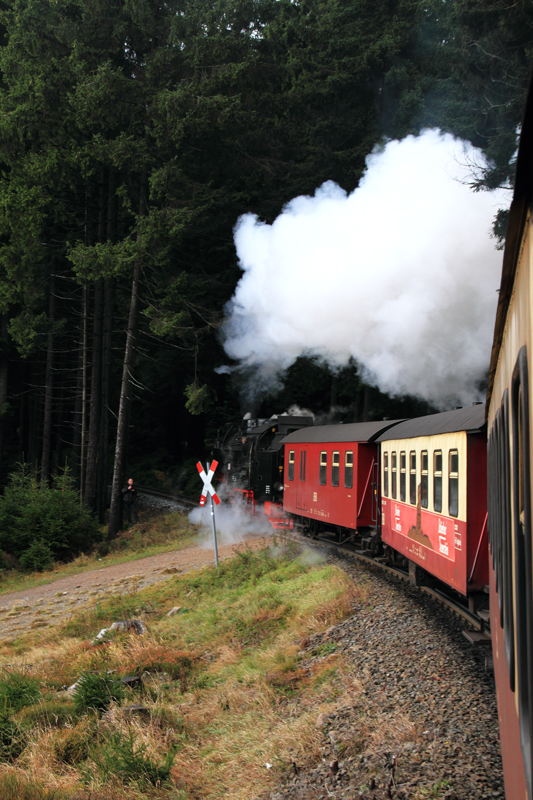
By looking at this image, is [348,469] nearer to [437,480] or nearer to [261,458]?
[437,480]

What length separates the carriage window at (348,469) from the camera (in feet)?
41.7

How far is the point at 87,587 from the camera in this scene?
48.4 feet

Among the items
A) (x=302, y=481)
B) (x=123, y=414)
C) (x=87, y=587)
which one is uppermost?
(x=123, y=414)

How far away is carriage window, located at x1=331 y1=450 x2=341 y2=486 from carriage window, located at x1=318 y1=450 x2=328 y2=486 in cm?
41

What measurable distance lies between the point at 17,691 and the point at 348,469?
7.29 m

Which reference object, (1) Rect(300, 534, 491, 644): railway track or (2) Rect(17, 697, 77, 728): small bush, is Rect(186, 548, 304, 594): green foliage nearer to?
(1) Rect(300, 534, 491, 644): railway track

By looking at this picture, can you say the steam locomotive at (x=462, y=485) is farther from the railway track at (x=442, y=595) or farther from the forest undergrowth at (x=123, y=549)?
the forest undergrowth at (x=123, y=549)

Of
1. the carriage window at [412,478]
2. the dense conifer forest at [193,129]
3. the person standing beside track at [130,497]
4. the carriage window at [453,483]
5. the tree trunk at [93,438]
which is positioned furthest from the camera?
the tree trunk at [93,438]

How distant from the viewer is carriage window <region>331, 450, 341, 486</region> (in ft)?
44.1

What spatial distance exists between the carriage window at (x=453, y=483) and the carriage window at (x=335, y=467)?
6216 mm

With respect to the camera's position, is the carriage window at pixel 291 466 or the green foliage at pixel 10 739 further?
the carriage window at pixel 291 466

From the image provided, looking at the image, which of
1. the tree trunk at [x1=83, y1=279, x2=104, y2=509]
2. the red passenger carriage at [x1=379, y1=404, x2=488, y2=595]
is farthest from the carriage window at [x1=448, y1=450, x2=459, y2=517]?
the tree trunk at [x1=83, y1=279, x2=104, y2=509]

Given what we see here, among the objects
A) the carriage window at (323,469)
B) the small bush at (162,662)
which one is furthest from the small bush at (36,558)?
the small bush at (162,662)

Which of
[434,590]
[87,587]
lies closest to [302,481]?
[87,587]
